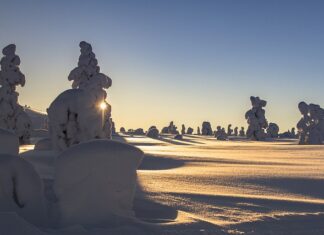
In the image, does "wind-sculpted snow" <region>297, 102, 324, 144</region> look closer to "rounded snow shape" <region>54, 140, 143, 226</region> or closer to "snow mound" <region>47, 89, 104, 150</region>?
"snow mound" <region>47, 89, 104, 150</region>

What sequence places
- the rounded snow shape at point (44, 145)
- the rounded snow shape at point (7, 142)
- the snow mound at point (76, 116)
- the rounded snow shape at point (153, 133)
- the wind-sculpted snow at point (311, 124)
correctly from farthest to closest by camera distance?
the rounded snow shape at point (153, 133) → the wind-sculpted snow at point (311, 124) → the rounded snow shape at point (44, 145) → the snow mound at point (76, 116) → the rounded snow shape at point (7, 142)

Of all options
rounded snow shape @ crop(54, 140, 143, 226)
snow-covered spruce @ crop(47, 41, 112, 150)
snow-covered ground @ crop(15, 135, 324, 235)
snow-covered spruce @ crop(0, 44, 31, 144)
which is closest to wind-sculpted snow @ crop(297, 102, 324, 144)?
snow-covered spruce @ crop(0, 44, 31, 144)

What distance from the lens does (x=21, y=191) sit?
4371mm

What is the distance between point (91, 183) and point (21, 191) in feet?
2.20

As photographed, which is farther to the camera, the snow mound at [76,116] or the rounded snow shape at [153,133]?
the rounded snow shape at [153,133]

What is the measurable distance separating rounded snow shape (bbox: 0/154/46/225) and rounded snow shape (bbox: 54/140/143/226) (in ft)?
0.68

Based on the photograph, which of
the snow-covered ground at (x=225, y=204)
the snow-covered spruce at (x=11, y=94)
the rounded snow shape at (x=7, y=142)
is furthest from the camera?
the snow-covered spruce at (x=11, y=94)

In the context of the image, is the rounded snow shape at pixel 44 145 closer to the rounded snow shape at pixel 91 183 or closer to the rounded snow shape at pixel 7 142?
the rounded snow shape at pixel 7 142

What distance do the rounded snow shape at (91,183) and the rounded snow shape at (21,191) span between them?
0.68 feet

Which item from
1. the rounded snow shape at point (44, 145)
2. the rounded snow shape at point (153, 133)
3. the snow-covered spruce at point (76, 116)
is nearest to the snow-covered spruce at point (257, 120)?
the rounded snow shape at point (153, 133)

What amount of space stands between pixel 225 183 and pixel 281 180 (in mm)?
1188

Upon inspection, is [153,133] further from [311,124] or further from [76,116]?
[76,116]

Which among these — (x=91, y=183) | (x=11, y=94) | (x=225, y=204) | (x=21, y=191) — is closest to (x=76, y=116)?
(x=225, y=204)

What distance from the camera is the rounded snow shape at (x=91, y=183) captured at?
4.32 meters
